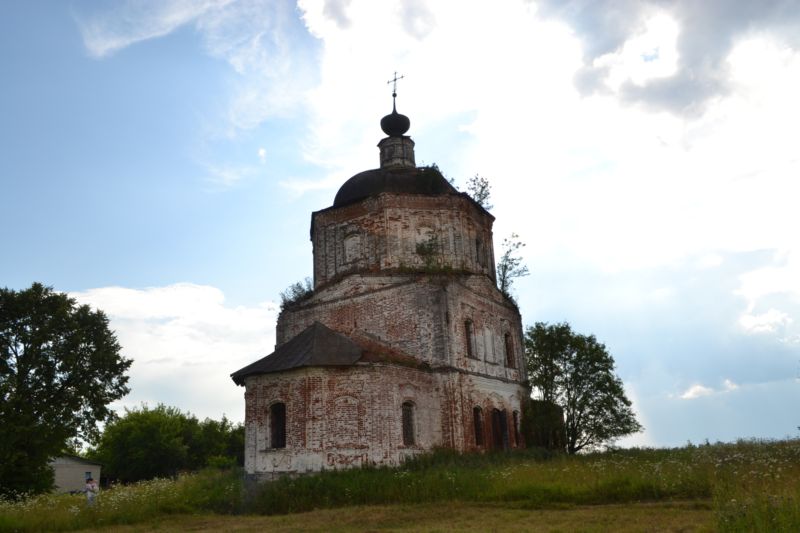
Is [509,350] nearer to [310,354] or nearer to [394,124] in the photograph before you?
[310,354]

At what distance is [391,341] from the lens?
1864cm

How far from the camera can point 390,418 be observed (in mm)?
16188

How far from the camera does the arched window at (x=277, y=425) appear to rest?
637 inches

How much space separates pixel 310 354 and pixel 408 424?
3297 mm

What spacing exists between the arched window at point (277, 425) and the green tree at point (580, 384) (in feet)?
36.8

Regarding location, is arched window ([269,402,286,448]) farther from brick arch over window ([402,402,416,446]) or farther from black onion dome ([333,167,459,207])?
black onion dome ([333,167,459,207])

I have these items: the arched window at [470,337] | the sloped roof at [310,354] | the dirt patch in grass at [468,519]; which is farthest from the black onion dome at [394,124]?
the dirt patch in grass at [468,519]

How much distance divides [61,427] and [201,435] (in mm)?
15674

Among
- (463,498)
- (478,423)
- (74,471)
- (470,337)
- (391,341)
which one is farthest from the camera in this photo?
(74,471)

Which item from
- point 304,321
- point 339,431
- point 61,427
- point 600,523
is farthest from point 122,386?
point 600,523

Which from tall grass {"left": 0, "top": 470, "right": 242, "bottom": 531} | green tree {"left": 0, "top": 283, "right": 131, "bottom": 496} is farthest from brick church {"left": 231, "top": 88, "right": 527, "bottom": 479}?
green tree {"left": 0, "top": 283, "right": 131, "bottom": 496}

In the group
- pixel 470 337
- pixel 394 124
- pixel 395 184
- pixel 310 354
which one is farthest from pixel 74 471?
pixel 470 337

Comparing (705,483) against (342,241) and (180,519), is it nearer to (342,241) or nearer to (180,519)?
(180,519)

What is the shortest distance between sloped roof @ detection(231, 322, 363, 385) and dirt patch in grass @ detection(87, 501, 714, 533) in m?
4.17
